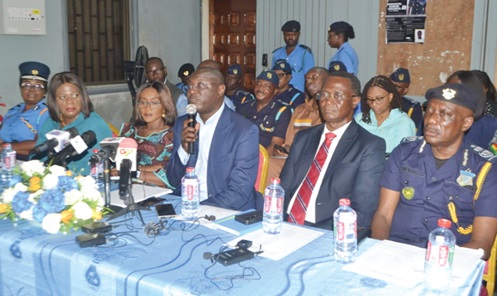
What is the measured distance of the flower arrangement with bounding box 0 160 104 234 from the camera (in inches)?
92.3

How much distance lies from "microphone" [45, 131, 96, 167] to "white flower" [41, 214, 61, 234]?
0.47 m

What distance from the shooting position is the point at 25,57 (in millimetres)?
6727

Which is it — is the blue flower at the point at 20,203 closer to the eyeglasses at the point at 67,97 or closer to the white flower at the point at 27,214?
the white flower at the point at 27,214

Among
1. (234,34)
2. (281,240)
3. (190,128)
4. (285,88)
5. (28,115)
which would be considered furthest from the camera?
(234,34)

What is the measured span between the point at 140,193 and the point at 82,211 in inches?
24.4

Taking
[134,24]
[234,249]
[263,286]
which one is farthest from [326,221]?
[134,24]

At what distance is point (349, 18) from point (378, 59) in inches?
29.0

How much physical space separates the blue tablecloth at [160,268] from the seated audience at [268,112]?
2847mm

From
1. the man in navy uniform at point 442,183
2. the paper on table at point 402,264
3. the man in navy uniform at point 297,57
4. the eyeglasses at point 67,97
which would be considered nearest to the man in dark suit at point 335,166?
the man in navy uniform at point 442,183

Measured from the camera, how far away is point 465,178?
A: 247 cm

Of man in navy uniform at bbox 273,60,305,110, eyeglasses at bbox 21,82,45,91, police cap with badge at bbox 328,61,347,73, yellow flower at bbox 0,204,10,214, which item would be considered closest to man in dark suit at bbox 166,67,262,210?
yellow flower at bbox 0,204,10,214

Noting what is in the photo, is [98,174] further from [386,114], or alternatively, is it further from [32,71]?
[386,114]

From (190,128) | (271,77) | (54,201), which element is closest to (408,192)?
(190,128)

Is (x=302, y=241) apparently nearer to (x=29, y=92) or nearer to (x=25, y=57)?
(x=29, y=92)
